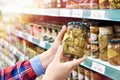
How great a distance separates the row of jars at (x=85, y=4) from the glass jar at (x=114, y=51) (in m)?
0.18

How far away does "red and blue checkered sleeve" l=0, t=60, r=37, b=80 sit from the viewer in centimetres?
185

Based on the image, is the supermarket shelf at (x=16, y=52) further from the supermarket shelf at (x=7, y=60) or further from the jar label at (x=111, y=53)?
the jar label at (x=111, y=53)

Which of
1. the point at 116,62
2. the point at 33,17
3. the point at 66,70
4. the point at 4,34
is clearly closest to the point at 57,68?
the point at 66,70

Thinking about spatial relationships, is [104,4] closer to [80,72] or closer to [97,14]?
[97,14]

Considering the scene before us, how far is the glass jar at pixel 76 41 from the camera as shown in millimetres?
1326

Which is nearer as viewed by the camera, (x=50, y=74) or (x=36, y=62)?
(x=50, y=74)

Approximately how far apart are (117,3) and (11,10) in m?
2.62

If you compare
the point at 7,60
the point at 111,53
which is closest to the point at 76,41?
the point at 111,53

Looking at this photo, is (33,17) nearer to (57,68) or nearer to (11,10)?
(11,10)

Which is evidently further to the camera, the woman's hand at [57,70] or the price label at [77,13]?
the price label at [77,13]

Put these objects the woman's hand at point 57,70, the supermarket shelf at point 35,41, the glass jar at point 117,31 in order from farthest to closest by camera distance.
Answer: the supermarket shelf at point 35,41, the glass jar at point 117,31, the woman's hand at point 57,70

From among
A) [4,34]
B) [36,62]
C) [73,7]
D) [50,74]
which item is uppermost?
[73,7]

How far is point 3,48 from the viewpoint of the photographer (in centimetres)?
486

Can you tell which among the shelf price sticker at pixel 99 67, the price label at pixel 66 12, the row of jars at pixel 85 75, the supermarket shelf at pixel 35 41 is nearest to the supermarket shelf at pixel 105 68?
the shelf price sticker at pixel 99 67
